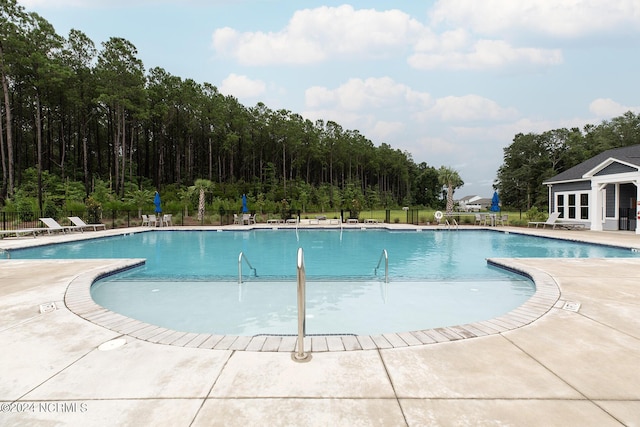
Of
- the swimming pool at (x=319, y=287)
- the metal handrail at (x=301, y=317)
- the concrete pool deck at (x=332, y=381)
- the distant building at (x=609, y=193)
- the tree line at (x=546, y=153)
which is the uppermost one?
the tree line at (x=546, y=153)

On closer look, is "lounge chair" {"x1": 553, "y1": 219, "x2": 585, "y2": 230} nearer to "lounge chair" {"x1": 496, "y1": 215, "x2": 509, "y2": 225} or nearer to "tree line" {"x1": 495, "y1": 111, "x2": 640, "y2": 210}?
"lounge chair" {"x1": 496, "y1": 215, "x2": 509, "y2": 225}

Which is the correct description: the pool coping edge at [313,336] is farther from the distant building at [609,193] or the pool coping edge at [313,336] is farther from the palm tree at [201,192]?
the palm tree at [201,192]

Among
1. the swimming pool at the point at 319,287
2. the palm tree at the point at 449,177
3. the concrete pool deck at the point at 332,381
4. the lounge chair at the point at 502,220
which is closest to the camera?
the concrete pool deck at the point at 332,381

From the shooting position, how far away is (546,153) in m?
45.8

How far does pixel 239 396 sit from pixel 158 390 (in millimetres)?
639

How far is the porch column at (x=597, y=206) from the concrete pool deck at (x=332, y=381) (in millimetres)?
17062

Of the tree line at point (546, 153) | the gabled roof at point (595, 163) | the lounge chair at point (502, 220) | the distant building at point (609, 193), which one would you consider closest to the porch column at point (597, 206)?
the distant building at point (609, 193)

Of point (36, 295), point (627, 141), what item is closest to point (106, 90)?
point (36, 295)

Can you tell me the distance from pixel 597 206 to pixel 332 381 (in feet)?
67.4

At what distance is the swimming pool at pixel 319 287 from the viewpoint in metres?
5.32

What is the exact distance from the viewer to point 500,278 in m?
7.39

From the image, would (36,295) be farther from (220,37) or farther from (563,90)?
(563,90)

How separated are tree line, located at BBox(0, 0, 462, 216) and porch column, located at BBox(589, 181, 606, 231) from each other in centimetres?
1334

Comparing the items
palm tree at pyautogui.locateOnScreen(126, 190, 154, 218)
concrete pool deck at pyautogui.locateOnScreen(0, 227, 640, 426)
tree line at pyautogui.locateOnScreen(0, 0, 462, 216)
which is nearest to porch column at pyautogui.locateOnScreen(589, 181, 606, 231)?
tree line at pyautogui.locateOnScreen(0, 0, 462, 216)
